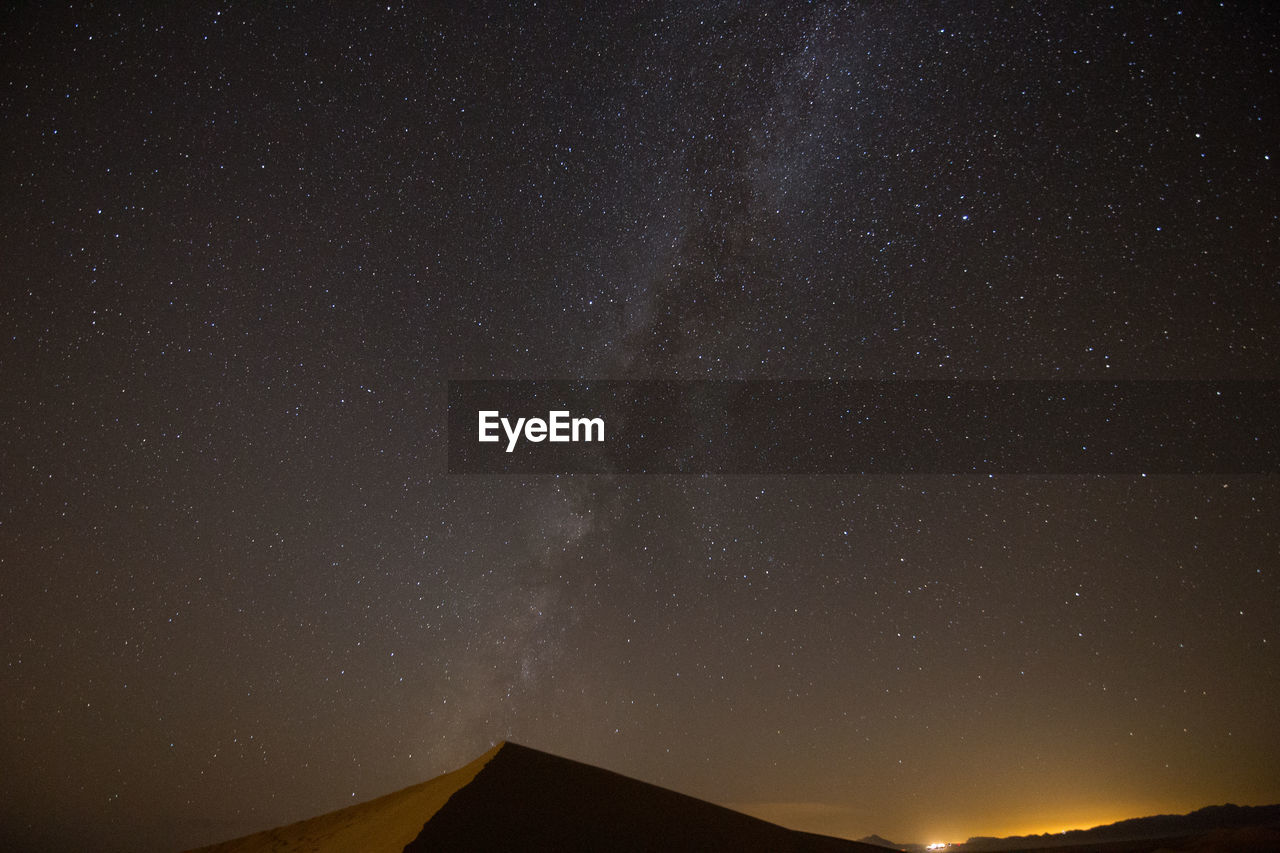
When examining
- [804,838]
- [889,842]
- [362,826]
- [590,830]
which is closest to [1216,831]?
[804,838]

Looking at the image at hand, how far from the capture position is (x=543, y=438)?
17.8 metres

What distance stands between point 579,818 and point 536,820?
0.76 metres

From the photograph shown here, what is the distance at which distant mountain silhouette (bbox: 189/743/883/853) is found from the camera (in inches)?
403

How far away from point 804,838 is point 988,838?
136 meters

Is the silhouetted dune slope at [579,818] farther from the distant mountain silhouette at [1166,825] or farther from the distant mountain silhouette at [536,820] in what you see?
the distant mountain silhouette at [1166,825]

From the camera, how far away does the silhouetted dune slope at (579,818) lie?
33.5 feet

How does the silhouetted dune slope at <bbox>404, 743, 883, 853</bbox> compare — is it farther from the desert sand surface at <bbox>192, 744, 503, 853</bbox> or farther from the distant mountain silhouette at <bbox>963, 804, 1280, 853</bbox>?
the distant mountain silhouette at <bbox>963, 804, 1280, 853</bbox>

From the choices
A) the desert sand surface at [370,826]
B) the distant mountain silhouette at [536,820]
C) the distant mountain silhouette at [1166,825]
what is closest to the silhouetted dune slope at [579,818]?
the distant mountain silhouette at [536,820]

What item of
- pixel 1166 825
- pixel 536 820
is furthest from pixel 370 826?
pixel 1166 825

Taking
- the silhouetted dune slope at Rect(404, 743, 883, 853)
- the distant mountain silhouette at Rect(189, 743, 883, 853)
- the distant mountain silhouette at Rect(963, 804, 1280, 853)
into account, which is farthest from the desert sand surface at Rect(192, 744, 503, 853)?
the distant mountain silhouette at Rect(963, 804, 1280, 853)

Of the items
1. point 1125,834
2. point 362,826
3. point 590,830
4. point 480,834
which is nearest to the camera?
point 480,834

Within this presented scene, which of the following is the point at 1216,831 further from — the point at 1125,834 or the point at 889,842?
the point at 889,842

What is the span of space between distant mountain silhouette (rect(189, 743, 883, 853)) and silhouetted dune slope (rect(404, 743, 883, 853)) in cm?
2

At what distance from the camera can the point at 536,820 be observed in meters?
10.8
